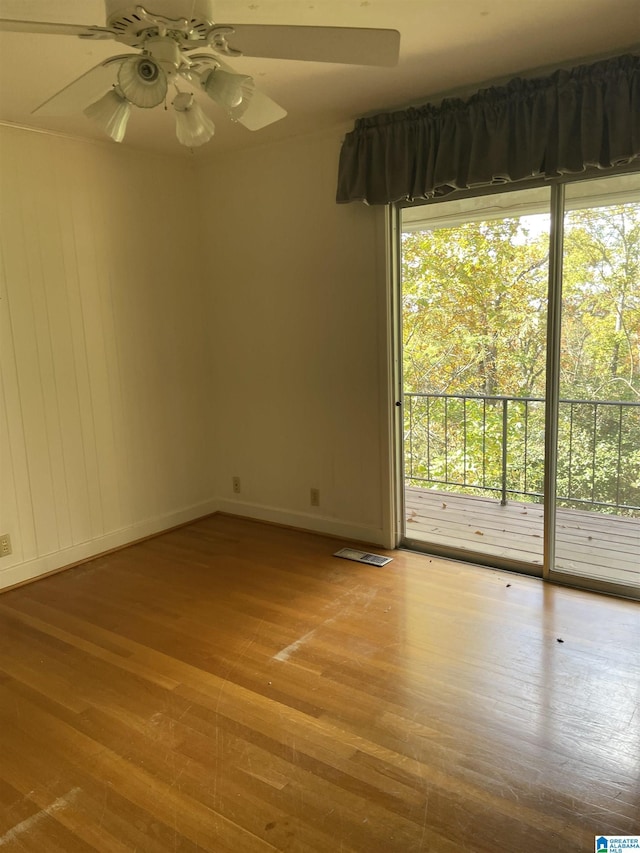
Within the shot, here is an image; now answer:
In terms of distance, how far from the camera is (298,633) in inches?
108

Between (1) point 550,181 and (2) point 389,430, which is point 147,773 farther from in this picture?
(1) point 550,181

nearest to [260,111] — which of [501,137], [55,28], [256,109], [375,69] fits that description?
[256,109]

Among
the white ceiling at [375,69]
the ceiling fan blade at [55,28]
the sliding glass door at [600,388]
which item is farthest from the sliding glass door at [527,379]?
the ceiling fan blade at [55,28]

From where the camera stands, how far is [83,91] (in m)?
1.84

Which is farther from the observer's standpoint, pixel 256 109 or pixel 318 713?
pixel 318 713

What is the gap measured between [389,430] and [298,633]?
4.54 feet

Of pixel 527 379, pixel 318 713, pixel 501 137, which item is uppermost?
pixel 501 137

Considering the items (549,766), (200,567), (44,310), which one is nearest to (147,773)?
(549,766)

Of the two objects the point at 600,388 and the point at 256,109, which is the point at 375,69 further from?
the point at 600,388

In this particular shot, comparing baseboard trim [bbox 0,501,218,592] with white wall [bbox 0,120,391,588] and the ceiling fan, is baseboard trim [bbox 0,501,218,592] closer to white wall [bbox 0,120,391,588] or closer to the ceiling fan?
white wall [bbox 0,120,391,588]

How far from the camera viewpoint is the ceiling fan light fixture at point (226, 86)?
1.68m

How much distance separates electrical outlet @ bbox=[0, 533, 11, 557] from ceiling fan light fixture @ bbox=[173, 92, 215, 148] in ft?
7.99

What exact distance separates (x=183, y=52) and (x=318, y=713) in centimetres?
217

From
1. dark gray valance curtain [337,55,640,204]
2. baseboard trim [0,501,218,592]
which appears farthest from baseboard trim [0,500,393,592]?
dark gray valance curtain [337,55,640,204]
